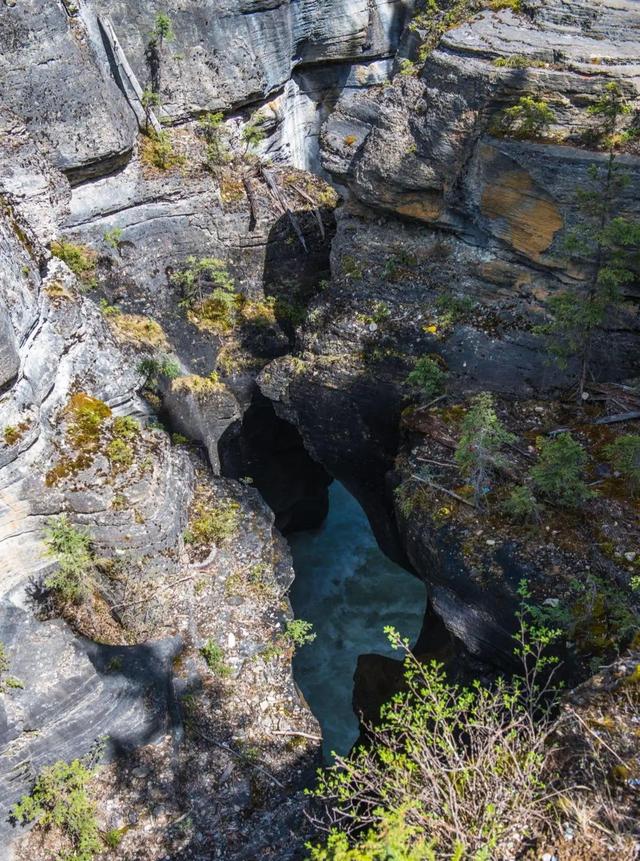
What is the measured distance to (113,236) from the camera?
1229 centimetres

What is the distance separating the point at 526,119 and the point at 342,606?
31.4 ft

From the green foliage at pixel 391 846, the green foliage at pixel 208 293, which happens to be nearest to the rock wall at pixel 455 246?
the green foliage at pixel 208 293

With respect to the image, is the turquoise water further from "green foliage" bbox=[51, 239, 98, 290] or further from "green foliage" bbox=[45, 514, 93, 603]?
"green foliage" bbox=[51, 239, 98, 290]

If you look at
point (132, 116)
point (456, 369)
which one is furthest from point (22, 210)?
point (456, 369)

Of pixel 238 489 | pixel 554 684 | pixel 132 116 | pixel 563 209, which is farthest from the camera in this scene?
pixel 132 116

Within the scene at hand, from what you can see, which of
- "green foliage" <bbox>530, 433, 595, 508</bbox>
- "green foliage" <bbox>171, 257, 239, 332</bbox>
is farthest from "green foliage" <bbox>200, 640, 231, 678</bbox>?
"green foliage" <bbox>171, 257, 239, 332</bbox>

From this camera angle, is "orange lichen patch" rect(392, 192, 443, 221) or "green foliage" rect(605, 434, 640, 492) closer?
"green foliage" rect(605, 434, 640, 492)

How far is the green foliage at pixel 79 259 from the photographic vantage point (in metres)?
12.0

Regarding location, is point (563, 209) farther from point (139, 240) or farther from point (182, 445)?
point (139, 240)

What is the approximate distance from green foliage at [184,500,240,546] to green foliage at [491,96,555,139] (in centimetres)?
673

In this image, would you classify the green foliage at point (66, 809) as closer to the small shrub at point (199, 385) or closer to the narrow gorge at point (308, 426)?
the narrow gorge at point (308, 426)

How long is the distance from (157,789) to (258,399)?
23.7 ft

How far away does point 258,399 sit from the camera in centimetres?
1289

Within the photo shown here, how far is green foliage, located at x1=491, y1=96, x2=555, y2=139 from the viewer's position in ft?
30.3
